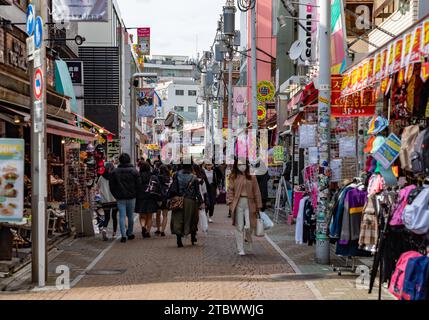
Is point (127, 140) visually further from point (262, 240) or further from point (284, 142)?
A: point (262, 240)

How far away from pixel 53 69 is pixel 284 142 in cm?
1288

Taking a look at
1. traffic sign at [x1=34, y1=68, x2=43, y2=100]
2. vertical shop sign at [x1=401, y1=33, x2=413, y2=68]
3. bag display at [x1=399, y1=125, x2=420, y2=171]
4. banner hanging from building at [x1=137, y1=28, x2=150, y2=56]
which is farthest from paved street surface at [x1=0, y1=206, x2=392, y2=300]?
banner hanging from building at [x1=137, y1=28, x2=150, y2=56]

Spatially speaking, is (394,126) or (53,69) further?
(53,69)

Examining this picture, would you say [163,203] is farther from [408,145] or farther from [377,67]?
[408,145]

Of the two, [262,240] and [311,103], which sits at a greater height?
[311,103]

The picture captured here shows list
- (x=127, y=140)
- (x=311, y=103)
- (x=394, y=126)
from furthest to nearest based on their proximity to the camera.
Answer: (x=127, y=140) → (x=311, y=103) → (x=394, y=126)

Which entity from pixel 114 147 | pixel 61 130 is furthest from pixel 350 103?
pixel 114 147

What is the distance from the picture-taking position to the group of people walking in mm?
13180

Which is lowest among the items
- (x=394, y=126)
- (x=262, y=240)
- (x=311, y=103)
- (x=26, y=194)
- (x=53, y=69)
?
(x=262, y=240)

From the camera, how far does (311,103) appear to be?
1820 cm

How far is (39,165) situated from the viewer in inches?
386

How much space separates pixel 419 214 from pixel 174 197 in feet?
27.0

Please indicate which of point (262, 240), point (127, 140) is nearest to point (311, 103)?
point (262, 240)

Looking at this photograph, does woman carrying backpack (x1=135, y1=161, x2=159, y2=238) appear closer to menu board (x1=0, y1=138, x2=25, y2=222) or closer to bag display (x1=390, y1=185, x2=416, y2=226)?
menu board (x1=0, y1=138, x2=25, y2=222)
